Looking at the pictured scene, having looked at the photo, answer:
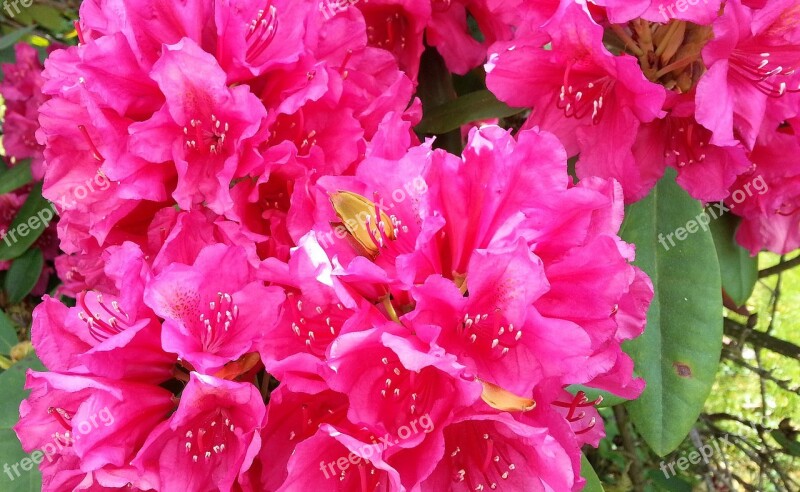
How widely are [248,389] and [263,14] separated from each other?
46cm

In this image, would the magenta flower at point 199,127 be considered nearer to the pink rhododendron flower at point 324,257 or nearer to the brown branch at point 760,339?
the pink rhododendron flower at point 324,257

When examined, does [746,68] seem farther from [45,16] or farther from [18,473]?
[45,16]

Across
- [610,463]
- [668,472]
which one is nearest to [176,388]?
[668,472]

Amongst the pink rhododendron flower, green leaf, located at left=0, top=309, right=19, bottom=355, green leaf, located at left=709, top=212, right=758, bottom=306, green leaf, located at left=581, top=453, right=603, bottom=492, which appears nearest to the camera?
the pink rhododendron flower

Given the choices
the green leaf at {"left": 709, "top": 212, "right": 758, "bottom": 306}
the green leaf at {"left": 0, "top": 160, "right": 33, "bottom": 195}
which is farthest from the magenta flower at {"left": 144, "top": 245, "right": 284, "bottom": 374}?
the green leaf at {"left": 0, "top": 160, "right": 33, "bottom": 195}

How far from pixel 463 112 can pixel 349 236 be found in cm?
45

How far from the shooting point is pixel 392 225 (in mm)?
826

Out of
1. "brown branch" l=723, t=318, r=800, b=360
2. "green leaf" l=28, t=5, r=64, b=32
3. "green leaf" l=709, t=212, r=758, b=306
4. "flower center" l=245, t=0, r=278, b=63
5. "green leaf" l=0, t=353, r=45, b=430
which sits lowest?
"brown branch" l=723, t=318, r=800, b=360

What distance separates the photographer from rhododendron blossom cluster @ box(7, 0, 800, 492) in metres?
0.76

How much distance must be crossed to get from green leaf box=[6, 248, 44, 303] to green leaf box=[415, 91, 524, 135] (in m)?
1.09

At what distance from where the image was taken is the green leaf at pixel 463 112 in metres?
1.20

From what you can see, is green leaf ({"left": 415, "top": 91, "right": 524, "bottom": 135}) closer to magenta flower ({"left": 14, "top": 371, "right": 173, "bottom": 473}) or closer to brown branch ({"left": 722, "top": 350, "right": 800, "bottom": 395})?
magenta flower ({"left": 14, "top": 371, "right": 173, "bottom": 473})

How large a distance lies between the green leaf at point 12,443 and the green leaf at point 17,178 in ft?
2.31

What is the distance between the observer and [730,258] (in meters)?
1.31
